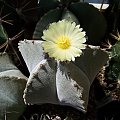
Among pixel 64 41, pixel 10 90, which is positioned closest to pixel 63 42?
pixel 64 41

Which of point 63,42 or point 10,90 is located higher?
point 63,42

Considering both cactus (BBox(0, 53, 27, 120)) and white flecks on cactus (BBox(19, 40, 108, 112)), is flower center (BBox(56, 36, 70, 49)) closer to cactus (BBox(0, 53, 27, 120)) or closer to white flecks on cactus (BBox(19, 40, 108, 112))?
white flecks on cactus (BBox(19, 40, 108, 112))

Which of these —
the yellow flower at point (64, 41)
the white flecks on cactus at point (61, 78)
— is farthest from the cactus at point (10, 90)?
the yellow flower at point (64, 41)

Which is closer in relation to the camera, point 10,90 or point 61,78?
point 61,78

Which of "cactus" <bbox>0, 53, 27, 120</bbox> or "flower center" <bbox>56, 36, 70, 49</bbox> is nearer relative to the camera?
"flower center" <bbox>56, 36, 70, 49</bbox>

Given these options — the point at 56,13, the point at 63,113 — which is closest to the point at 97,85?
the point at 63,113

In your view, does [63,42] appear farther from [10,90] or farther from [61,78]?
[10,90]

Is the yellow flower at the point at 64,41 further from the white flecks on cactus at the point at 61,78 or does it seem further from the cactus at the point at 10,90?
the cactus at the point at 10,90

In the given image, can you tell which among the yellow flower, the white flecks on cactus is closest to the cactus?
the white flecks on cactus

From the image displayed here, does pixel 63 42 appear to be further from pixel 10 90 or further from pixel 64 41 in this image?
pixel 10 90
